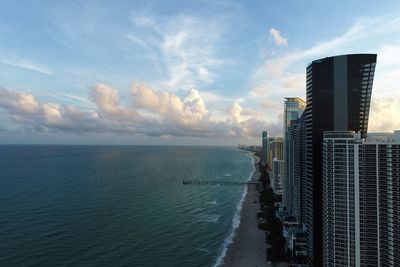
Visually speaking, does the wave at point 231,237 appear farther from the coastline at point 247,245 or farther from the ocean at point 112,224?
the coastline at point 247,245

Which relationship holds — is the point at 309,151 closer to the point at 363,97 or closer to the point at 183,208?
the point at 363,97

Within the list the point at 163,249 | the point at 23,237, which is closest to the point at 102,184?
the point at 23,237

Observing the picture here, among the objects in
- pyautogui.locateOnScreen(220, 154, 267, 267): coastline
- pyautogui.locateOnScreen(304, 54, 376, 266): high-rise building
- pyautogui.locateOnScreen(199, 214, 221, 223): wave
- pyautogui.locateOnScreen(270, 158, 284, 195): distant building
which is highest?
pyautogui.locateOnScreen(304, 54, 376, 266): high-rise building

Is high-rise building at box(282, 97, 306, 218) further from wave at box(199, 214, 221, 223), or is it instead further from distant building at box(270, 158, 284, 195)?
wave at box(199, 214, 221, 223)

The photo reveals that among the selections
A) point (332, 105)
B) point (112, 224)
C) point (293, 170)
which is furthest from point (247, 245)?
point (332, 105)

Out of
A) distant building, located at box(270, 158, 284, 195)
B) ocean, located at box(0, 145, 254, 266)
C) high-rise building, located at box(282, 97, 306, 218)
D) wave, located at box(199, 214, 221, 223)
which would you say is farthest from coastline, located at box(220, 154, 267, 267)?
distant building, located at box(270, 158, 284, 195)

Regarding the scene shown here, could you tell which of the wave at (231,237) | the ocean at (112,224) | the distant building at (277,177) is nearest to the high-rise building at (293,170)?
the wave at (231,237)

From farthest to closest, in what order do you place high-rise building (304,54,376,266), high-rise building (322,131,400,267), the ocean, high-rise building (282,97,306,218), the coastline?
1. high-rise building (282,97,306,218)
2. high-rise building (304,54,376,266)
3. the coastline
4. the ocean
5. high-rise building (322,131,400,267)
